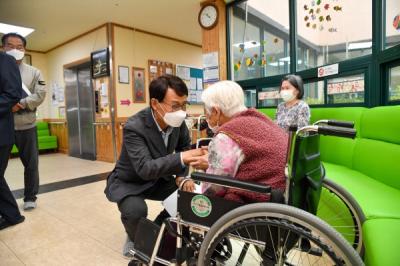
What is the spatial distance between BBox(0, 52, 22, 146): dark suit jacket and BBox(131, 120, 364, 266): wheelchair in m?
1.44

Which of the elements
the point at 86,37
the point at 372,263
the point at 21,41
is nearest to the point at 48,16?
the point at 86,37

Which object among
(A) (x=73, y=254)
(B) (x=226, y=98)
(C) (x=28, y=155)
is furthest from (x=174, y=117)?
(C) (x=28, y=155)

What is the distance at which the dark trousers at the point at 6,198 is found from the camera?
A: 1928mm

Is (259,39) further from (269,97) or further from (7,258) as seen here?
(7,258)

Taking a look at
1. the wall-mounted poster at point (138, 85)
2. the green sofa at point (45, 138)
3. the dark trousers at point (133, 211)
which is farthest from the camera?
the green sofa at point (45, 138)

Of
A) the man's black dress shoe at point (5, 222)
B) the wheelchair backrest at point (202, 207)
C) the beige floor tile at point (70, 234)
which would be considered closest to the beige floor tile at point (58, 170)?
the beige floor tile at point (70, 234)

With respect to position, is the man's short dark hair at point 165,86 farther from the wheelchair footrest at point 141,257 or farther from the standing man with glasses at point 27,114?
the standing man with glasses at point 27,114

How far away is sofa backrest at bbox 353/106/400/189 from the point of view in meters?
1.49

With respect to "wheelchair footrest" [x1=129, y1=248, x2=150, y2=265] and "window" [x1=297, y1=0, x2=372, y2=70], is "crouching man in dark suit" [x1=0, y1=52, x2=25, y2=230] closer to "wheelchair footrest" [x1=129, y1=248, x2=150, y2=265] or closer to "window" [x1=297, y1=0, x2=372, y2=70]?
"wheelchair footrest" [x1=129, y1=248, x2=150, y2=265]

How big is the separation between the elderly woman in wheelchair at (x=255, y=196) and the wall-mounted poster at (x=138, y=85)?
13.4ft

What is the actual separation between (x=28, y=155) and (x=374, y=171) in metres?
2.72

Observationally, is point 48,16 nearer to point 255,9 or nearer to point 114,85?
point 114,85

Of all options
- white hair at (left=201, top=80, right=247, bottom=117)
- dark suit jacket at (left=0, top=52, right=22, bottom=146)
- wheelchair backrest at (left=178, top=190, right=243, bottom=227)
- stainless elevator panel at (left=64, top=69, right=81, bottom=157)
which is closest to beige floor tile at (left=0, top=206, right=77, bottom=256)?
dark suit jacket at (left=0, top=52, right=22, bottom=146)

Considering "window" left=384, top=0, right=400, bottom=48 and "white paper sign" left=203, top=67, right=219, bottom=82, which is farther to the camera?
"white paper sign" left=203, top=67, right=219, bottom=82
